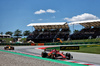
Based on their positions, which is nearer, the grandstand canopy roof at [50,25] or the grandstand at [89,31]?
the grandstand at [89,31]

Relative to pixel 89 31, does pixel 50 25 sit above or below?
above

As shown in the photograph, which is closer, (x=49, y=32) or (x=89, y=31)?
(x=89, y=31)

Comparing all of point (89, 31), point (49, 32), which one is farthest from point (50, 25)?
point (89, 31)

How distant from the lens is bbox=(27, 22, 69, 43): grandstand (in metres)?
65.7

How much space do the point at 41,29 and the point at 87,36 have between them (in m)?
23.3

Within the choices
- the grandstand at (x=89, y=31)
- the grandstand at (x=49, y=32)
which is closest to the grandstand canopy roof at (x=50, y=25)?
the grandstand at (x=49, y=32)

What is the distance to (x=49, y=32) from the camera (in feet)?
233

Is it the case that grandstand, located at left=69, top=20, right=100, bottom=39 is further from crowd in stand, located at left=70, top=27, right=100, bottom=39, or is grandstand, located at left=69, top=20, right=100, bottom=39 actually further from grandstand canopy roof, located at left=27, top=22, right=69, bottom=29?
grandstand canopy roof, located at left=27, top=22, right=69, bottom=29

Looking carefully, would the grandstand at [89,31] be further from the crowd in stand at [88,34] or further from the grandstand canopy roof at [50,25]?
the grandstand canopy roof at [50,25]

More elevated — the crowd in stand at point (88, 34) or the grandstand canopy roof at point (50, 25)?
the grandstand canopy roof at point (50, 25)

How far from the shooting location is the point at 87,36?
59500 mm

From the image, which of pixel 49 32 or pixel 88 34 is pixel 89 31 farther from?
pixel 49 32

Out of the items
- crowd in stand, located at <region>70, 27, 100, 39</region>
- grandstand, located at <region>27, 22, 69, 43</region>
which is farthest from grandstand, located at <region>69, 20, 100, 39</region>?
grandstand, located at <region>27, 22, 69, 43</region>

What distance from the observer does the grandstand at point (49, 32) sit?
65688 mm
